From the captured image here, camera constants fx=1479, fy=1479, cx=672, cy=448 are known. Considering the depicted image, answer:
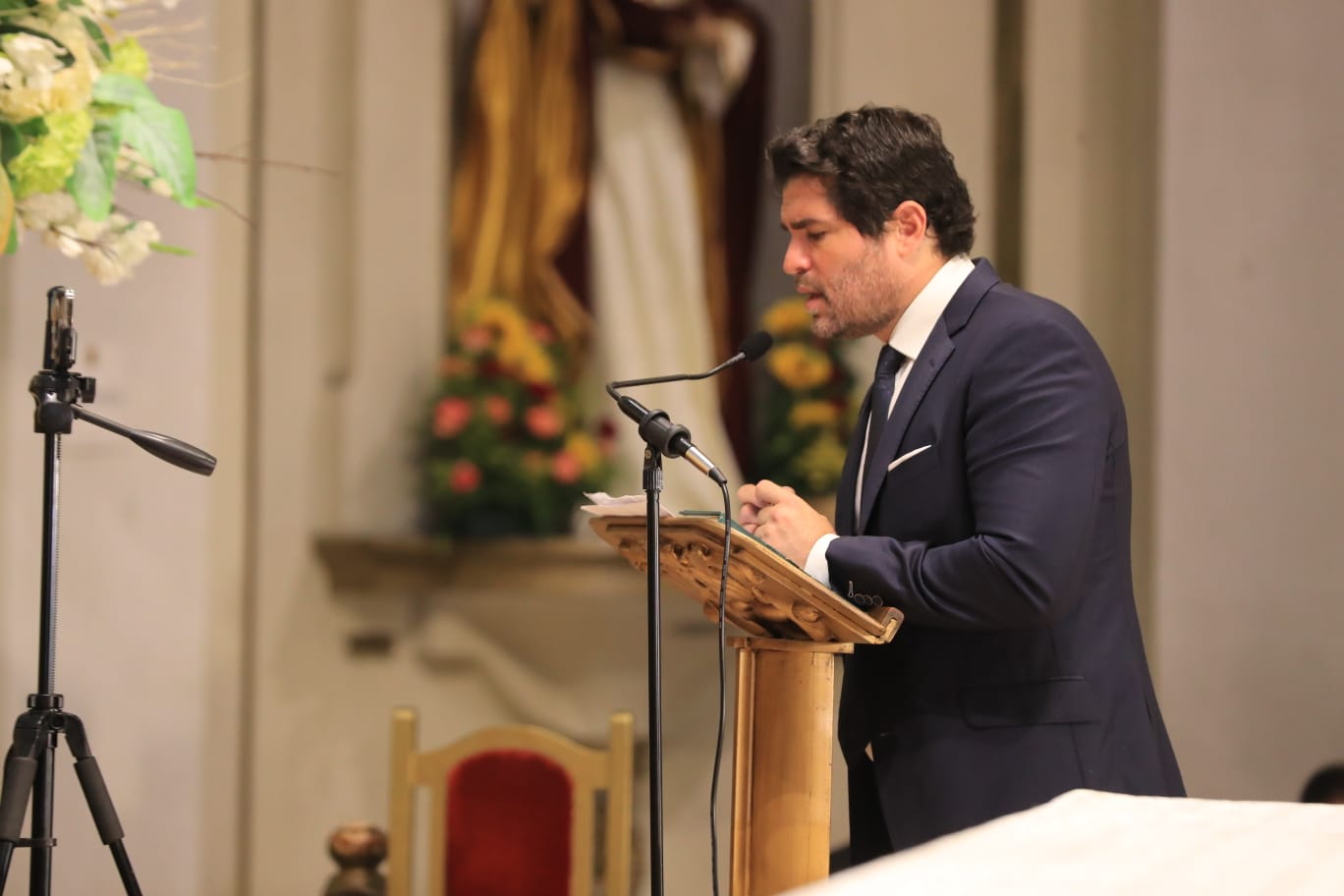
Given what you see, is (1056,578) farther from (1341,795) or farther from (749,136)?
(749,136)

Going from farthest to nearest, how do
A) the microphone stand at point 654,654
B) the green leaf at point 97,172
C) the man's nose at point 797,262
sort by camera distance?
the man's nose at point 797,262 < the green leaf at point 97,172 < the microphone stand at point 654,654

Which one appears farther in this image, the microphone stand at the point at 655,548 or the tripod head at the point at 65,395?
the tripod head at the point at 65,395

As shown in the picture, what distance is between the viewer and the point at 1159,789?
6.59 feet

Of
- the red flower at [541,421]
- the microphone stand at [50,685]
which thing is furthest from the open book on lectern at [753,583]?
the red flower at [541,421]

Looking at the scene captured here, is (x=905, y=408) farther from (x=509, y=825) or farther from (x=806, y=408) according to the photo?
(x=806, y=408)

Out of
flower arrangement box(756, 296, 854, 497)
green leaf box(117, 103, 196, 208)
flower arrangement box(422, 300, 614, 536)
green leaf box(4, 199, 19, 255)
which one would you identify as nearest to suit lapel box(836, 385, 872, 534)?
green leaf box(117, 103, 196, 208)

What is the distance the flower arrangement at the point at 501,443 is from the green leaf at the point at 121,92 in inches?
80.0

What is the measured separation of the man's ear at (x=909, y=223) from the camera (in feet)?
7.14

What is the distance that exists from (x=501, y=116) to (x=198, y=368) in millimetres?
1199

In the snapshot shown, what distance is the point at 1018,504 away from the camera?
74.1 inches

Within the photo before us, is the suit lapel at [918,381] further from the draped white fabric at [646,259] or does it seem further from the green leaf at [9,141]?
the draped white fabric at [646,259]

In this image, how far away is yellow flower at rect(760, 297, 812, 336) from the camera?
432 cm

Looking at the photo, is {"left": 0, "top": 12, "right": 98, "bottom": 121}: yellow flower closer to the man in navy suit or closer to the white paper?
the white paper

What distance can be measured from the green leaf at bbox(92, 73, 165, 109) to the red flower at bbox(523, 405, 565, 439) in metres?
2.07
